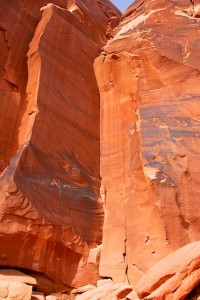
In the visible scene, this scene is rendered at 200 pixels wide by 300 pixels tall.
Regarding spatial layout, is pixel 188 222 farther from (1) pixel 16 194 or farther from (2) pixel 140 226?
(1) pixel 16 194

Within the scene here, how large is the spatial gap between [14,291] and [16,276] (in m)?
0.84

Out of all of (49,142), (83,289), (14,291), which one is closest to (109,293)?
(83,289)

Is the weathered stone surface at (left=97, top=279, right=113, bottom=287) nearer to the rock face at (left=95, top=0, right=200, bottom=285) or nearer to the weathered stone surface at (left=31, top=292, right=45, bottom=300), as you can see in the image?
the rock face at (left=95, top=0, right=200, bottom=285)

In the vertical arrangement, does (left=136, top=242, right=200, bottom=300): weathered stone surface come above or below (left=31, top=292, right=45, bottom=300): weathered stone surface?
above

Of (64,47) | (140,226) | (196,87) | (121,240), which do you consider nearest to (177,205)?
(140,226)

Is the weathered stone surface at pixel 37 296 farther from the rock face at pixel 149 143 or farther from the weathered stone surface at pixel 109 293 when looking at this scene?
the rock face at pixel 149 143

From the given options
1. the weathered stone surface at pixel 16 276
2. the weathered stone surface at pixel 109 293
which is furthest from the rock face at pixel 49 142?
the weathered stone surface at pixel 109 293

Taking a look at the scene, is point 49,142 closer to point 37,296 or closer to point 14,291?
point 37,296

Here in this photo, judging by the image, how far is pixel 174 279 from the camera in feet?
16.9

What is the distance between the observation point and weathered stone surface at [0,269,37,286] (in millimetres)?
6582

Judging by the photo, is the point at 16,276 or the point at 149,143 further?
the point at 149,143

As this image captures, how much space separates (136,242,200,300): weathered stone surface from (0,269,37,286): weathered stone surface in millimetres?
2256

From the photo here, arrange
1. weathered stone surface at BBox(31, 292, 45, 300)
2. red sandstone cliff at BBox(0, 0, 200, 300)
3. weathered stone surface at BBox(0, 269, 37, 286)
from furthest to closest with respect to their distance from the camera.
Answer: red sandstone cliff at BBox(0, 0, 200, 300)
weathered stone surface at BBox(0, 269, 37, 286)
weathered stone surface at BBox(31, 292, 45, 300)

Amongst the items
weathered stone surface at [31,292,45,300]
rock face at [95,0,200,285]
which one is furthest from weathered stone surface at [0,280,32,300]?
rock face at [95,0,200,285]
